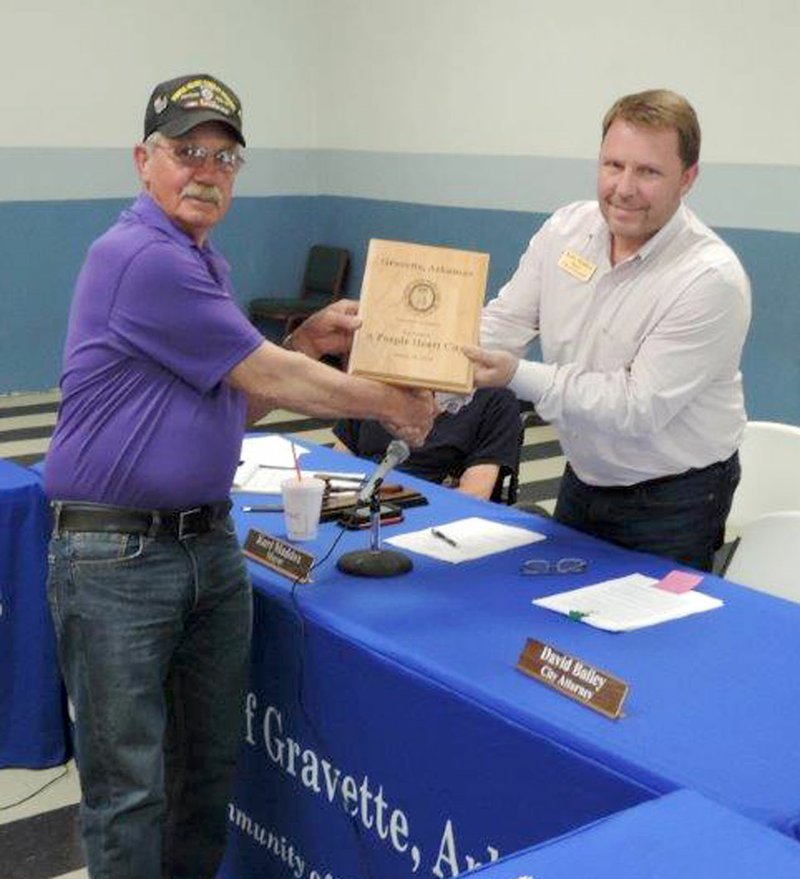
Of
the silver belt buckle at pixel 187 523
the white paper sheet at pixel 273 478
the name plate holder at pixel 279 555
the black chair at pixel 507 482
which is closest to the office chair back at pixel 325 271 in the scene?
the black chair at pixel 507 482

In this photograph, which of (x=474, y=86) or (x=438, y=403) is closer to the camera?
(x=438, y=403)

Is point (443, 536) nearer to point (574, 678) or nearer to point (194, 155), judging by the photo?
point (574, 678)

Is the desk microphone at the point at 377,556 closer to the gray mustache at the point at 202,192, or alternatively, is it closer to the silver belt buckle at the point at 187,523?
the silver belt buckle at the point at 187,523

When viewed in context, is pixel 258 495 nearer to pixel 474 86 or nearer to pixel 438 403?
pixel 438 403

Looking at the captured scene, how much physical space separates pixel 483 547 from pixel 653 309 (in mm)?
601

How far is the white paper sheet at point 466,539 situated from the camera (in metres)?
2.34

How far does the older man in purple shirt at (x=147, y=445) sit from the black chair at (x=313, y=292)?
577cm

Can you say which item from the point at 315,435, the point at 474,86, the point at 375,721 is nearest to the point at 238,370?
the point at 375,721

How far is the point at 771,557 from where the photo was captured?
2535mm

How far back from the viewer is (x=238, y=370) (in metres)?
1.85

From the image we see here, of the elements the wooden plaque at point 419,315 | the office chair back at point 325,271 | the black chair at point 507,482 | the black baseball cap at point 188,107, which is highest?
the black baseball cap at point 188,107

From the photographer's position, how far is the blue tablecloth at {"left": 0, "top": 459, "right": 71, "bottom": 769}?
2.70m

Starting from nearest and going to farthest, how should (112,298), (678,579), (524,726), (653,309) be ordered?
1. (524,726)
2. (112,298)
3. (678,579)
4. (653,309)

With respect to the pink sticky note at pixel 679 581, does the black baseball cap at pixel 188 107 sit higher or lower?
higher
